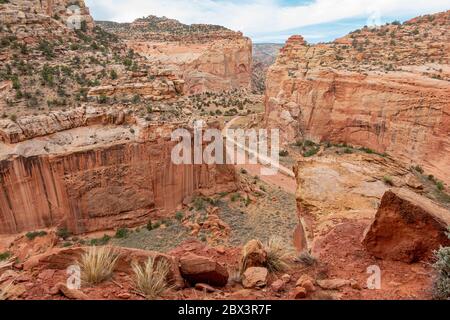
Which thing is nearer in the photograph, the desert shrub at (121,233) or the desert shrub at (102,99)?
the desert shrub at (121,233)

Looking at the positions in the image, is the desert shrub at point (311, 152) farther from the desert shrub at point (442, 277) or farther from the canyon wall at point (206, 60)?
the canyon wall at point (206, 60)

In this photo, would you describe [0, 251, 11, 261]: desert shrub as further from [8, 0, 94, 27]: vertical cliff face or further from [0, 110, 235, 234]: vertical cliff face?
[8, 0, 94, 27]: vertical cliff face

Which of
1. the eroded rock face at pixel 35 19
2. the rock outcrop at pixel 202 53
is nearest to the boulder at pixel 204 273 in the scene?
the eroded rock face at pixel 35 19

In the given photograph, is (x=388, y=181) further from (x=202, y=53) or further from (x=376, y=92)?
(x=202, y=53)

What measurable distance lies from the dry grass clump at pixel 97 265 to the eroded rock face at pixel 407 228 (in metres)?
4.67

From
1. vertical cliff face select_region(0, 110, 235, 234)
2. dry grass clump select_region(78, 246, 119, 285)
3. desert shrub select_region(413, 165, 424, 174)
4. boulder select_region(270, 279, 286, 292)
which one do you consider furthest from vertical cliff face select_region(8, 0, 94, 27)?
desert shrub select_region(413, 165, 424, 174)

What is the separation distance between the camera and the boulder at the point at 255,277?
5.22 meters

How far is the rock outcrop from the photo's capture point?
58.2 m

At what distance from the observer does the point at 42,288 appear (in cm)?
466

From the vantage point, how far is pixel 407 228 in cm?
592

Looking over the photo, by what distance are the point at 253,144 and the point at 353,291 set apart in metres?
28.1

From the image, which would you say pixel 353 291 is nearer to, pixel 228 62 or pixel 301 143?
pixel 301 143

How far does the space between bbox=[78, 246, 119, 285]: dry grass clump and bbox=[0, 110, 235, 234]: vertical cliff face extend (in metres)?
10.6
